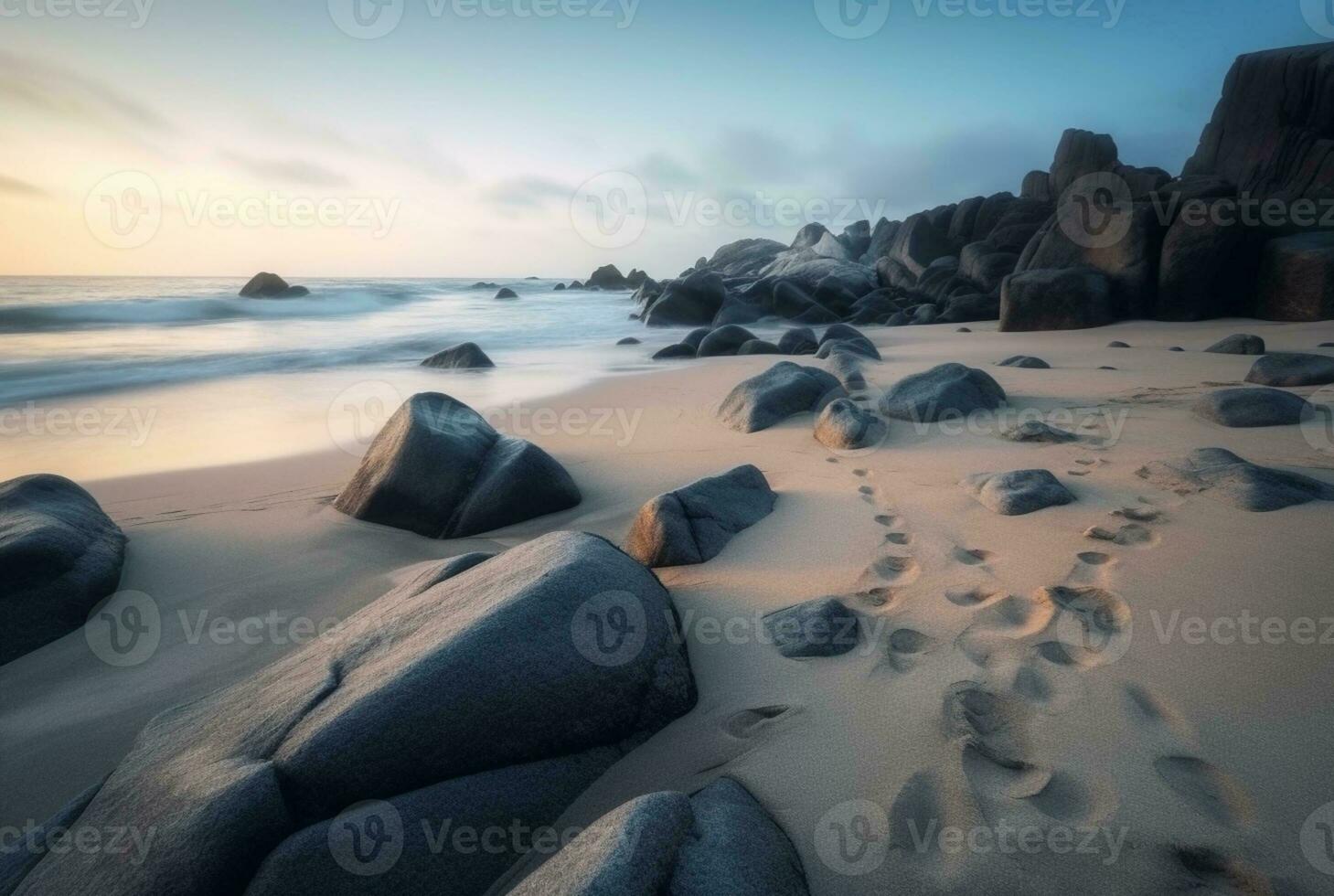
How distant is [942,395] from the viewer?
5023mm

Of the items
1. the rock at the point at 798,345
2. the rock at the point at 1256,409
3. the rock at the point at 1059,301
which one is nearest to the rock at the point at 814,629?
the rock at the point at 1256,409

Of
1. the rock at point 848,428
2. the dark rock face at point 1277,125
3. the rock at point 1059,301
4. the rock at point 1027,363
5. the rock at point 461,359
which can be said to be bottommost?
the rock at point 461,359

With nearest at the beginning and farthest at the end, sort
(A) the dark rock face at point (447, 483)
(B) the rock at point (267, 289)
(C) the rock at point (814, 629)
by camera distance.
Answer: (C) the rock at point (814, 629) → (A) the dark rock face at point (447, 483) → (B) the rock at point (267, 289)

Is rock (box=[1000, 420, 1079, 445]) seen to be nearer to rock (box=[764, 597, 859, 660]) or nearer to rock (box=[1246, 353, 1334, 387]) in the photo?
rock (box=[1246, 353, 1334, 387])

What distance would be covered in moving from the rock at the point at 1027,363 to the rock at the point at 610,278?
43.4 m

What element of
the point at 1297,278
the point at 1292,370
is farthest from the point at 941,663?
the point at 1297,278

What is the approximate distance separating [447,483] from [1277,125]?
2015 centimetres

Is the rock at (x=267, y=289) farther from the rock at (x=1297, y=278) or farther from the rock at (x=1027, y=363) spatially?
the rock at (x=1297, y=278)

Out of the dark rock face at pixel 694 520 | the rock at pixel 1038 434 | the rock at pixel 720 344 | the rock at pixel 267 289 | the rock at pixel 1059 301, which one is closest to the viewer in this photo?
the dark rock face at pixel 694 520

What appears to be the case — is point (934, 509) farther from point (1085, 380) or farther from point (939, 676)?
point (1085, 380)

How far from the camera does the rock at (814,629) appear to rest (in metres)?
2.15

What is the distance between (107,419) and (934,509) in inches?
352

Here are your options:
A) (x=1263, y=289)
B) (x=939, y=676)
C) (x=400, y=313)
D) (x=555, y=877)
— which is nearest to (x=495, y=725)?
(x=555, y=877)

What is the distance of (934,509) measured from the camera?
3.28 metres
